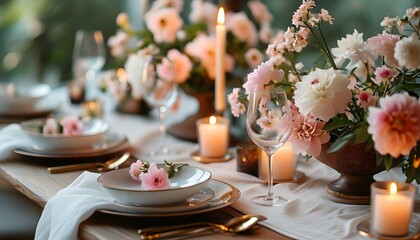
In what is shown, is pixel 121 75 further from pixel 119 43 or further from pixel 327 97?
pixel 327 97

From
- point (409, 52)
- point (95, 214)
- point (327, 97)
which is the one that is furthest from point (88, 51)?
point (409, 52)

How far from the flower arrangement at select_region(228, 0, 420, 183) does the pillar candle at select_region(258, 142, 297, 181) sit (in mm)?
152

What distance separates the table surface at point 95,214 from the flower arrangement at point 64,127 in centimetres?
10

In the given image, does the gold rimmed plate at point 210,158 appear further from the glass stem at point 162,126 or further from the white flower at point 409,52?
the white flower at point 409,52

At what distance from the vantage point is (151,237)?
125 centimetres

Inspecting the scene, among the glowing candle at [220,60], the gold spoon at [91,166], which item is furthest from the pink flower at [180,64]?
the gold spoon at [91,166]

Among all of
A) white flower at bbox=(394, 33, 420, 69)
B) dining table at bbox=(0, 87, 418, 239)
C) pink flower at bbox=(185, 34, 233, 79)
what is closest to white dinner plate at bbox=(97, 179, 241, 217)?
dining table at bbox=(0, 87, 418, 239)

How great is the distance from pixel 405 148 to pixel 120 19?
54.2 inches

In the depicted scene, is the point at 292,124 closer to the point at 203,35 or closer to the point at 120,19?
the point at 203,35

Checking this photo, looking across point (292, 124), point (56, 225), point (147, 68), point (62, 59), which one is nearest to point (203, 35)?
point (147, 68)

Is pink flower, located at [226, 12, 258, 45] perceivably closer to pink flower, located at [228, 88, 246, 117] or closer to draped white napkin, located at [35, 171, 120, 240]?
pink flower, located at [228, 88, 246, 117]

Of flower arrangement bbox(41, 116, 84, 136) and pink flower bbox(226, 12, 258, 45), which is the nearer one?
flower arrangement bbox(41, 116, 84, 136)

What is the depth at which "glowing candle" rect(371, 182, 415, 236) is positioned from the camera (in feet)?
3.85

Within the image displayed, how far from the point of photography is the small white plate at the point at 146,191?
1.33m
